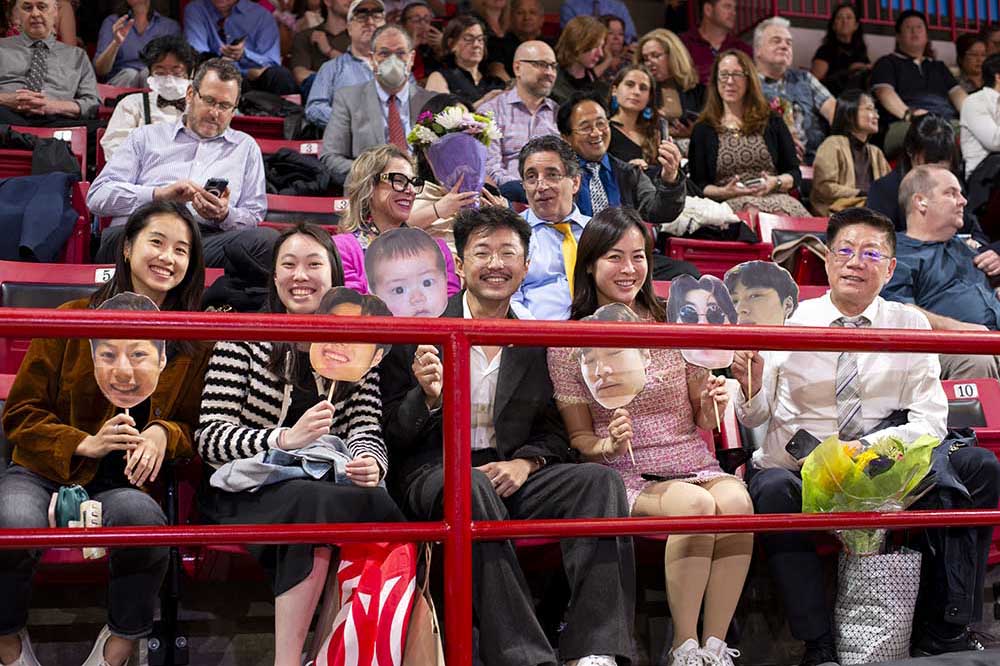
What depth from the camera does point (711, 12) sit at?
6.47m

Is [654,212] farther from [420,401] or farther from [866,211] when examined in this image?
[420,401]

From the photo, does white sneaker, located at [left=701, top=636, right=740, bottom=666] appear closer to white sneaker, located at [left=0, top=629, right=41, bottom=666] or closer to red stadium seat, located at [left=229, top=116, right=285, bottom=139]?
white sneaker, located at [left=0, top=629, right=41, bottom=666]

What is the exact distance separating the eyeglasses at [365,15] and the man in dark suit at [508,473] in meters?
2.62

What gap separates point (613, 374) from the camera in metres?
2.21

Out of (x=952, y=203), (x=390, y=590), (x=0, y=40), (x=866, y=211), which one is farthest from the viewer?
(x=0, y=40)

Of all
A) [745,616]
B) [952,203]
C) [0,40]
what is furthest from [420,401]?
[0,40]

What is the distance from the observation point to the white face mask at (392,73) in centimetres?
445

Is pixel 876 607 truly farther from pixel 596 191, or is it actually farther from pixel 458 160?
pixel 596 191

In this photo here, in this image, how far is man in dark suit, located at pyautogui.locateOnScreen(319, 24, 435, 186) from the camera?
14.3 ft

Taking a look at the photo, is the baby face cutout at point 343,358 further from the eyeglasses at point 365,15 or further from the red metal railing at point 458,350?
the eyeglasses at point 365,15

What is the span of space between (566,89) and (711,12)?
5.04 ft

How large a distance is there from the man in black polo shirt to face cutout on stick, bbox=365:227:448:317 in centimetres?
438

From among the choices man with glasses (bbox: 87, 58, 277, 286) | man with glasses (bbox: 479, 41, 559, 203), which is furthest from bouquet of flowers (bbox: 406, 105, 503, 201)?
man with glasses (bbox: 479, 41, 559, 203)

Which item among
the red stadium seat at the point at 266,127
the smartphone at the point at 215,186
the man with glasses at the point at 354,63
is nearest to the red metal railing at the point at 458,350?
the smartphone at the point at 215,186
